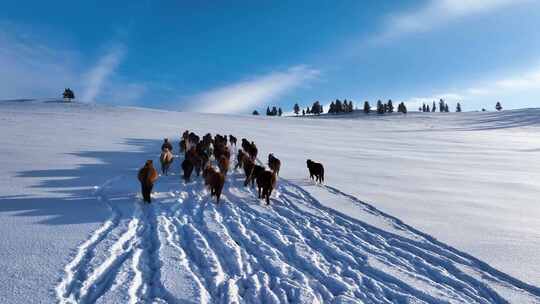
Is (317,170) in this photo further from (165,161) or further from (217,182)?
(165,161)

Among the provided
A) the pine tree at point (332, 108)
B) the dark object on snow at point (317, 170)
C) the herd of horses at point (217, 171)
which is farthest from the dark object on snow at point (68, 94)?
the pine tree at point (332, 108)

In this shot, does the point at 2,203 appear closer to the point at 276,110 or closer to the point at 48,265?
the point at 48,265

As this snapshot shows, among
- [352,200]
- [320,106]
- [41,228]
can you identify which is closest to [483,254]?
[352,200]

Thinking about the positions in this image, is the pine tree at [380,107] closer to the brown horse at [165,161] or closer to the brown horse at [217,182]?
the brown horse at [165,161]

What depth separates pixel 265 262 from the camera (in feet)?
17.8

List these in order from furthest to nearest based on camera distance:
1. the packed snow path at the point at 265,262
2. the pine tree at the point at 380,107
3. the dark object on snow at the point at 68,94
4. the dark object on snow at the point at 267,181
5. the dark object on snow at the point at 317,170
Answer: the pine tree at the point at 380,107 < the dark object on snow at the point at 68,94 < the dark object on snow at the point at 317,170 < the dark object on snow at the point at 267,181 < the packed snow path at the point at 265,262

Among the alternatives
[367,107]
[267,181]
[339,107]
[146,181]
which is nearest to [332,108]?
[339,107]

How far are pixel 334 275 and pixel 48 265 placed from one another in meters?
4.10

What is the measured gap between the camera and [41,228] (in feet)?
20.3

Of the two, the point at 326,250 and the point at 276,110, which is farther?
the point at 276,110

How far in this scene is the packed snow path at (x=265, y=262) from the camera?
4.47 metres

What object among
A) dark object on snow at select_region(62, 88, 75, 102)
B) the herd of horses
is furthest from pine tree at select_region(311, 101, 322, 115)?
the herd of horses

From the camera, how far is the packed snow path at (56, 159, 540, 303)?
176 inches

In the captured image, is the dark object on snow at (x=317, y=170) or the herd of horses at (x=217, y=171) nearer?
the herd of horses at (x=217, y=171)
